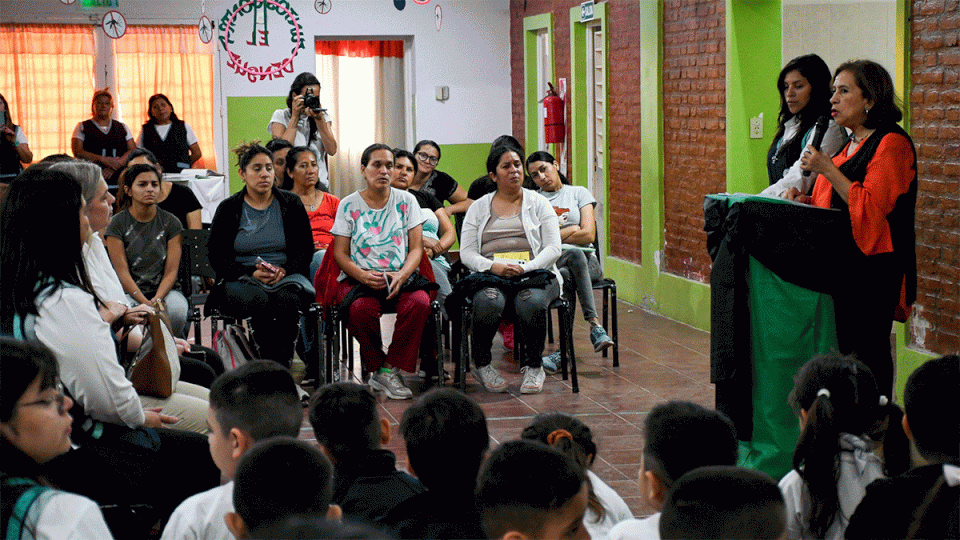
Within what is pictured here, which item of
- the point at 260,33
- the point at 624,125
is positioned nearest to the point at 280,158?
the point at 624,125

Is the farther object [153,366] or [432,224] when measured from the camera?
[432,224]

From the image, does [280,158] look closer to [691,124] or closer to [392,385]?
[392,385]

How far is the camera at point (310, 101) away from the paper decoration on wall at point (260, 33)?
334 cm

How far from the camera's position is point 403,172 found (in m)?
6.03

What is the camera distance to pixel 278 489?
1690mm

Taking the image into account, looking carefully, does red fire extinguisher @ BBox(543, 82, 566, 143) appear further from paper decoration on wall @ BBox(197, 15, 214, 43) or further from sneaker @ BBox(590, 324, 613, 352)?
sneaker @ BBox(590, 324, 613, 352)

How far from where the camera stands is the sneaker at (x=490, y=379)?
525 cm

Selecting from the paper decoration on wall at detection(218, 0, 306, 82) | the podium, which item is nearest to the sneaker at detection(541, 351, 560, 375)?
the podium

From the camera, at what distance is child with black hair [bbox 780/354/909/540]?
244cm

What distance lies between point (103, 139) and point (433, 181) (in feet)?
11.3

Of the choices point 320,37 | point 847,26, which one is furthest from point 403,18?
point 847,26

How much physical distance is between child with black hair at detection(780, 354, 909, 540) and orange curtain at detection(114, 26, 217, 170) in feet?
27.8

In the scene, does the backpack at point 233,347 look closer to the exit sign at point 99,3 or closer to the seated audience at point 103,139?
the seated audience at point 103,139

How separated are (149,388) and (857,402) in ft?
6.31
